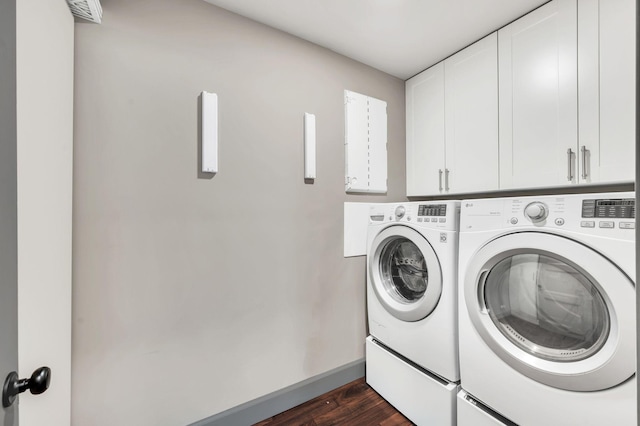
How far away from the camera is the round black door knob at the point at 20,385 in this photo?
478 mm

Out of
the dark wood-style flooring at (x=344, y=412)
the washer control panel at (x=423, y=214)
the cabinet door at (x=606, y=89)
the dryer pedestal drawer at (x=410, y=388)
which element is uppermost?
the cabinet door at (x=606, y=89)

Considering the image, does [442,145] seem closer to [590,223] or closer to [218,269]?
[590,223]

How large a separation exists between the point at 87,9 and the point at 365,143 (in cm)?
158

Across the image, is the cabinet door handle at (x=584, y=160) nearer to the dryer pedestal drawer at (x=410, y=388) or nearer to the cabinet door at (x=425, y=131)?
the cabinet door at (x=425, y=131)

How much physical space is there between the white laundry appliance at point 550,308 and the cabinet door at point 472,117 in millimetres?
634

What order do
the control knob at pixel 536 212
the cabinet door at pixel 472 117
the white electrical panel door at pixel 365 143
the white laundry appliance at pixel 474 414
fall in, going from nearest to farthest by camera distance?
the control knob at pixel 536 212 < the white laundry appliance at pixel 474 414 < the cabinet door at pixel 472 117 < the white electrical panel door at pixel 365 143

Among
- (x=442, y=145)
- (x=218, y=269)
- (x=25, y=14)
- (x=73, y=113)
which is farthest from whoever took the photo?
(x=442, y=145)

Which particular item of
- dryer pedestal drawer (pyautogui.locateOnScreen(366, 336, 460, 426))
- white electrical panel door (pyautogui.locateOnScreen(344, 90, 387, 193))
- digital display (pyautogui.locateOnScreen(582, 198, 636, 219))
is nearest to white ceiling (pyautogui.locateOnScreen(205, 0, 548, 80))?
white electrical panel door (pyautogui.locateOnScreen(344, 90, 387, 193))

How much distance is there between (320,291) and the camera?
1.71 m

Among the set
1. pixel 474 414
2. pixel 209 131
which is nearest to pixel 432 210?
pixel 474 414

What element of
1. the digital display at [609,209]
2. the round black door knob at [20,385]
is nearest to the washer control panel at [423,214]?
the digital display at [609,209]

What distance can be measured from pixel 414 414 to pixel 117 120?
2.14m

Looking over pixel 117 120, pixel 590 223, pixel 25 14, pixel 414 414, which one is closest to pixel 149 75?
pixel 117 120

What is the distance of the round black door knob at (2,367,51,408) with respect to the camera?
48 cm
